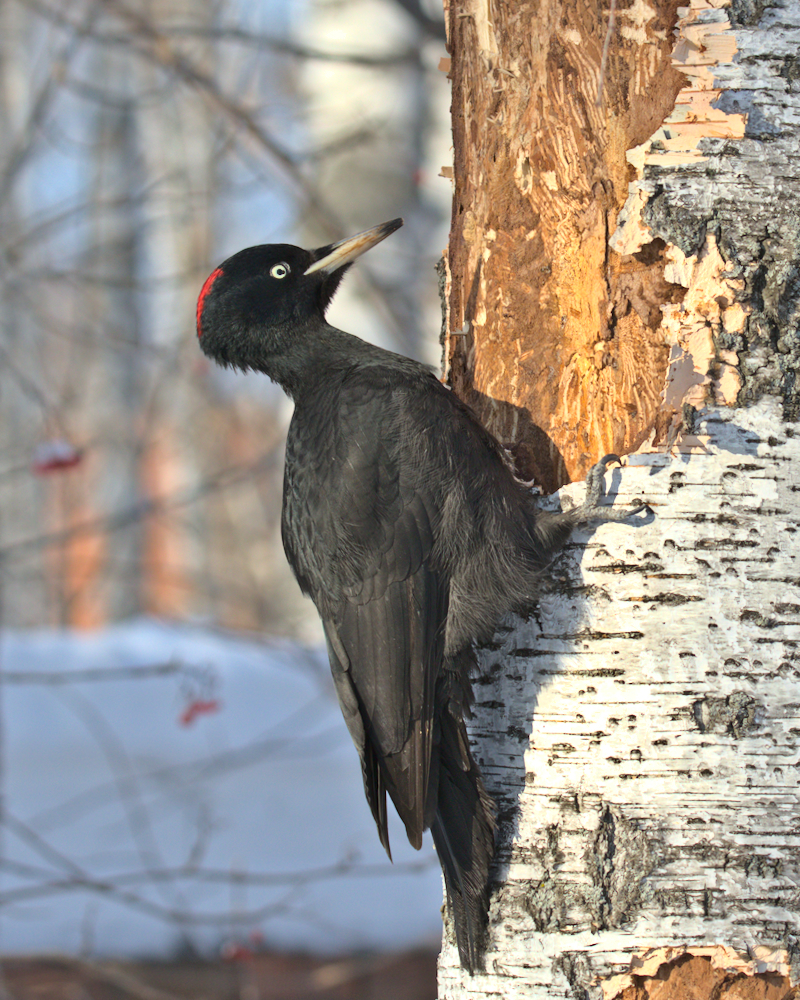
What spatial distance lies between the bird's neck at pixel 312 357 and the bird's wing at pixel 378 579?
0.22m

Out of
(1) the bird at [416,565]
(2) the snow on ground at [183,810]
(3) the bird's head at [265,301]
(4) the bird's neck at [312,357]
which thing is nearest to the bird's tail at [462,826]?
(1) the bird at [416,565]

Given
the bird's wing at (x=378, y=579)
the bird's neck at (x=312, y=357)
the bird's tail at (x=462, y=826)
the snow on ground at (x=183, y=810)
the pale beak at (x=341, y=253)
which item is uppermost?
the pale beak at (x=341, y=253)

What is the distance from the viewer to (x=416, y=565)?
1910 mm

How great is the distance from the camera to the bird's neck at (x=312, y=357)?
227 cm

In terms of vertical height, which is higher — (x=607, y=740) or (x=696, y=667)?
(x=696, y=667)

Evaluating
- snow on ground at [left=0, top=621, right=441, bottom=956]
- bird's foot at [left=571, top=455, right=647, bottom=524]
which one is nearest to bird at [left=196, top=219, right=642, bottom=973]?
bird's foot at [left=571, top=455, right=647, bottom=524]

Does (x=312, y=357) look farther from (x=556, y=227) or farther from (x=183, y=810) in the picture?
(x=183, y=810)

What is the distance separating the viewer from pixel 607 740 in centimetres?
158

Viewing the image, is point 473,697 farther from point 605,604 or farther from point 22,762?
point 22,762

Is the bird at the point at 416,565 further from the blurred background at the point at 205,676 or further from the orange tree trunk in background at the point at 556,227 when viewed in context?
the blurred background at the point at 205,676

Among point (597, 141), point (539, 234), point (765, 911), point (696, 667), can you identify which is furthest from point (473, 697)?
point (597, 141)

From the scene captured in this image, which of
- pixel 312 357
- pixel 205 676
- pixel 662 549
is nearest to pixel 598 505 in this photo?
pixel 662 549

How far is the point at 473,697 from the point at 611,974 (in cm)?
51

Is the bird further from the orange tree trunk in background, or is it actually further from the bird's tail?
the orange tree trunk in background
